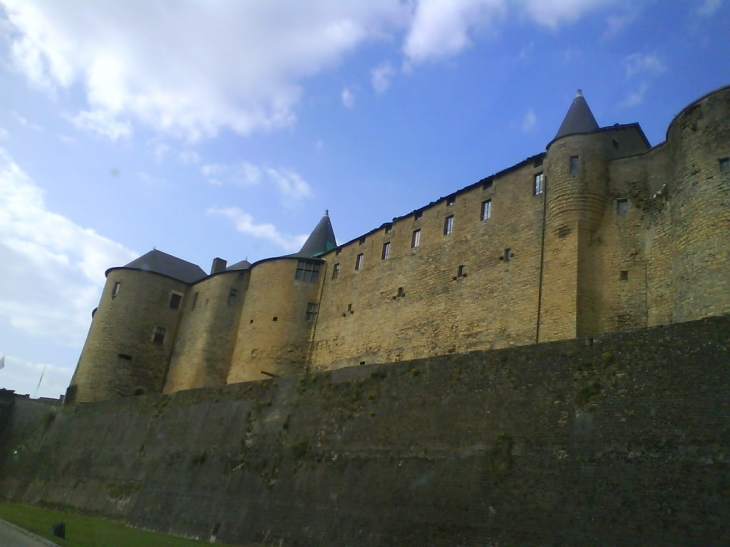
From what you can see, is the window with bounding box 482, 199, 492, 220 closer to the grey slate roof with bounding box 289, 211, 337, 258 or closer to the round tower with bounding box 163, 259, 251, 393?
the grey slate roof with bounding box 289, 211, 337, 258

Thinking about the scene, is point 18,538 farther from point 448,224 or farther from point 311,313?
point 311,313

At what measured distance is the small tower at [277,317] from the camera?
3572 centimetres

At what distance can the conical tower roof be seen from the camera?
83.3 feet

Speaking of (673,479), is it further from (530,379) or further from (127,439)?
(127,439)

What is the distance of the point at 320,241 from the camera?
4253 centimetres

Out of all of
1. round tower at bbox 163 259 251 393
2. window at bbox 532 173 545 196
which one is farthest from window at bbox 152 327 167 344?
window at bbox 532 173 545 196

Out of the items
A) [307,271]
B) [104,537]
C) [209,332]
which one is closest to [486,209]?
[307,271]

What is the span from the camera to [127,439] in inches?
1139

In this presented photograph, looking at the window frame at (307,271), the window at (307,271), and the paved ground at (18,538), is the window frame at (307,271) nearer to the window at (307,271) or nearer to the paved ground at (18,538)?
the window at (307,271)

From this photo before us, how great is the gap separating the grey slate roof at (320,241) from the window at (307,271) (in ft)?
6.96

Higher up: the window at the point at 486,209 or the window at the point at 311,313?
the window at the point at 486,209

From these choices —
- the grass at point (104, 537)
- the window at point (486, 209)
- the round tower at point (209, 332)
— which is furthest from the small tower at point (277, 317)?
the grass at point (104, 537)

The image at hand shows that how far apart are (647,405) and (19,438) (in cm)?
3849

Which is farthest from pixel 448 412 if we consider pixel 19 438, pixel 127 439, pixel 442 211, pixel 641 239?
pixel 19 438
